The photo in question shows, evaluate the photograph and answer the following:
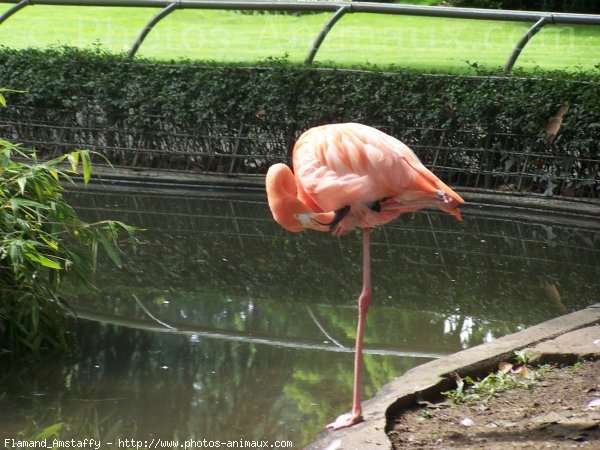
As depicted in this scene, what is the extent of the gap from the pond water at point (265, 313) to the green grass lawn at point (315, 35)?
346 centimetres

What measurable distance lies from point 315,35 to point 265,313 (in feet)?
37.9

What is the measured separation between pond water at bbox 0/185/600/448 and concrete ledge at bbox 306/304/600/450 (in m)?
0.35

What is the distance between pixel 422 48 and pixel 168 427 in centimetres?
1066

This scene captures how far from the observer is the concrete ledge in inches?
151

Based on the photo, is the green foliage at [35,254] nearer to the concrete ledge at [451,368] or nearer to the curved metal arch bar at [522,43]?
the concrete ledge at [451,368]

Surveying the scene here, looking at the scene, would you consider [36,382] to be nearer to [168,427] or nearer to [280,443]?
[168,427]

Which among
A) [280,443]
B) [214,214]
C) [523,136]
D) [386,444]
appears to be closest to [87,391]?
[280,443]

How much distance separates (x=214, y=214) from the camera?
923cm

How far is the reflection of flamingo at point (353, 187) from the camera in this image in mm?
4055

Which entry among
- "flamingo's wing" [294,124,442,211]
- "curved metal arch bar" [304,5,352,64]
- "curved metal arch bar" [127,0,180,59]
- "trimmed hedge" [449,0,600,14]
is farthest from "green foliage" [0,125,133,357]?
"trimmed hedge" [449,0,600,14]

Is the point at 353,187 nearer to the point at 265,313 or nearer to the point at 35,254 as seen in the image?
the point at 35,254

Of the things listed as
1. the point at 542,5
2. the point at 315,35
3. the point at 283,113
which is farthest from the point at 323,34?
the point at 542,5

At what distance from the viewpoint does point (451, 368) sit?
4.53 metres

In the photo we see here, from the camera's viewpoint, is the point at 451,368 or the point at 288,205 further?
the point at 451,368
